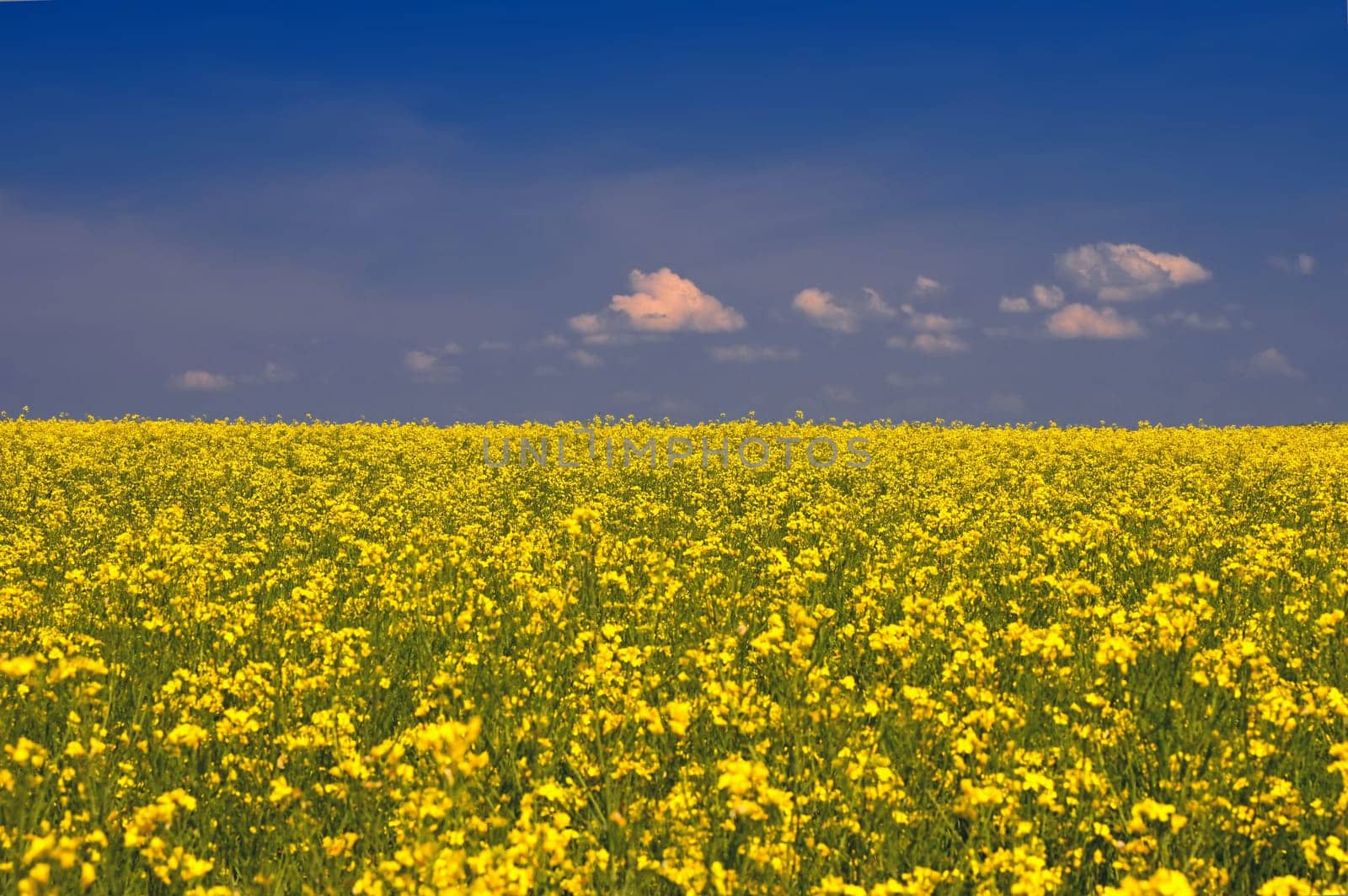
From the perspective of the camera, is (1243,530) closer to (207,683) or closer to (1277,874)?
(1277,874)

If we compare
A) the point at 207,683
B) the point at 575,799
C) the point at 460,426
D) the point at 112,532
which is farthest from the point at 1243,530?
the point at 460,426

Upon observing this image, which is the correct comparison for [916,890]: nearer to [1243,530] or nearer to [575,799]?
[575,799]

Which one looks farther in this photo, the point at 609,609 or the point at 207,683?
the point at 609,609

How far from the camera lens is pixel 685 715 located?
15.5 feet

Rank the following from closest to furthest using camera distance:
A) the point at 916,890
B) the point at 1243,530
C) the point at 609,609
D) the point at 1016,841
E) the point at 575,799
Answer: the point at 916,890 → the point at 1016,841 → the point at 575,799 → the point at 609,609 → the point at 1243,530

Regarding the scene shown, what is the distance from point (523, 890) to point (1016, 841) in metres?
2.24

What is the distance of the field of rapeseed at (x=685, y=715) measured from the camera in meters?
4.26

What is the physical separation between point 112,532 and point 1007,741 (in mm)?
12165

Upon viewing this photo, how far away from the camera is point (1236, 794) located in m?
4.88

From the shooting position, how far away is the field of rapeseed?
4.26 meters

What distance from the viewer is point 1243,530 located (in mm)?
13008

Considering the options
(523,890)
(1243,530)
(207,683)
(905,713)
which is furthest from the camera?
(1243,530)

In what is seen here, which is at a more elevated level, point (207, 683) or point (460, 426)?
point (460, 426)

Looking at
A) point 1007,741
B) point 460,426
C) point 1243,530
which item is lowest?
point 1007,741
